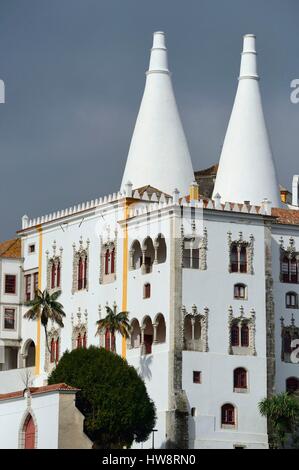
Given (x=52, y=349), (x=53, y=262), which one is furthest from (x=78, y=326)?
(x=53, y=262)

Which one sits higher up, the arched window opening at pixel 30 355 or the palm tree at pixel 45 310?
the palm tree at pixel 45 310

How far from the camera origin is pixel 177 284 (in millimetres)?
103750

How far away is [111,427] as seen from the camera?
100 meters

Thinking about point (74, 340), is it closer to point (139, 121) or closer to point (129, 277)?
point (129, 277)

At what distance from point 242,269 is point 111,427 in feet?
38.1

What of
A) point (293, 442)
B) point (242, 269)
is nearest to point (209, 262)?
point (242, 269)

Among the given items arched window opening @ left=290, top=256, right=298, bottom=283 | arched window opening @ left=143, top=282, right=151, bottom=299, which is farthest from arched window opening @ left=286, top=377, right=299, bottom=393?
arched window opening @ left=143, top=282, right=151, bottom=299

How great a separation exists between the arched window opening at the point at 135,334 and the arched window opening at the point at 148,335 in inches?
17.4

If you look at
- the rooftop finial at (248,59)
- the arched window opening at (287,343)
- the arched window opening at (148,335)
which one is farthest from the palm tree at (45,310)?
the rooftop finial at (248,59)

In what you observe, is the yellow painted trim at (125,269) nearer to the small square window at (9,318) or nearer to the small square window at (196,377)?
the small square window at (196,377)

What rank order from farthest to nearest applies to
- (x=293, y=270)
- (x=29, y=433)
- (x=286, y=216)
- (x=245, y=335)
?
(x=286, y=216) → (x=293, y=270) → (x=245, y=335) → (x=29, y=433)

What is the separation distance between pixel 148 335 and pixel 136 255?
4383 mm

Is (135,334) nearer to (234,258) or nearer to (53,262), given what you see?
(234,258)

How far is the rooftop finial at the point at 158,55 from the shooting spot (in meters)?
115
